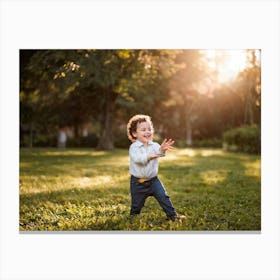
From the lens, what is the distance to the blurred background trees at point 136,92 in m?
5.95

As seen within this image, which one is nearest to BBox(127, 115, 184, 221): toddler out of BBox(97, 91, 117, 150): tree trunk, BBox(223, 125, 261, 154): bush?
BBox(223, 125, 261, 154): bush

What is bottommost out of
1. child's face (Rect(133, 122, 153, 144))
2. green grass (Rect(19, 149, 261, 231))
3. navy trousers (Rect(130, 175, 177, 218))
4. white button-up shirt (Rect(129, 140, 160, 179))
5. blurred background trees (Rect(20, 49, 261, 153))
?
green grass (Rect(19, 149, 261, 231))

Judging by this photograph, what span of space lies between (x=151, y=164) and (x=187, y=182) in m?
2.62

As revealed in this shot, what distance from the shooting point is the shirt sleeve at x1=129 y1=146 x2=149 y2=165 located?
12.3 ft

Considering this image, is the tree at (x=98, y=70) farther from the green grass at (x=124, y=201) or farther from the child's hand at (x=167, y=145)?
the child's hand at (x=167, y=145)

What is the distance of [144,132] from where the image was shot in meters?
3.94

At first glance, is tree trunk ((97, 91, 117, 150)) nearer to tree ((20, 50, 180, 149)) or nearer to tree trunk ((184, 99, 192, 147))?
tree ((20, 50, 180, 149))

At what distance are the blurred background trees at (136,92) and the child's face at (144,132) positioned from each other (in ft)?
4.63

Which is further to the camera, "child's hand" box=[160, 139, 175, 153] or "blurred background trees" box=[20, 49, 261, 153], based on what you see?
"blurred background trees" box=[20, 49, 261, 153]
